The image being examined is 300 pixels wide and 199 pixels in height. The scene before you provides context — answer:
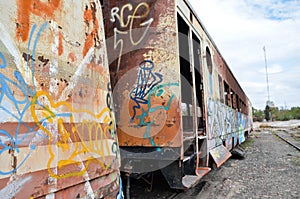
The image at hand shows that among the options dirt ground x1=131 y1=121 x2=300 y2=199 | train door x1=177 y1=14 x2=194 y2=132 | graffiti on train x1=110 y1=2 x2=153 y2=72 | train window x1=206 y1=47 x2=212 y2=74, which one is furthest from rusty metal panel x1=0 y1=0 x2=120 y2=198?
train window x1=206 y1=47 x2=212 y2=74

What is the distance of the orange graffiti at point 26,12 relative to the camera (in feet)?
4.68

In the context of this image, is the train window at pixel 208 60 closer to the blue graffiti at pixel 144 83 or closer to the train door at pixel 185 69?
the train door at pixel 185 69

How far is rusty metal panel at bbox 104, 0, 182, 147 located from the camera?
3.41 meters

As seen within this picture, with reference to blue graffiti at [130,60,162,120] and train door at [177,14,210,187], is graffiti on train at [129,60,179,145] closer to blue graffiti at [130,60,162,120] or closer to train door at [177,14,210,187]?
blue graffiti at [130,60,162,120]

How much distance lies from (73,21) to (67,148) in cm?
88

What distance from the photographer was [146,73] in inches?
139

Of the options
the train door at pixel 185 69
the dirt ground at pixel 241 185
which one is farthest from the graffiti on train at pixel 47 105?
the dirt ground at pixel 241 185

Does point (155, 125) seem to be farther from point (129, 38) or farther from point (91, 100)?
point (91, 100)

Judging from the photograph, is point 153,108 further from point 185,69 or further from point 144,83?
point 185,69

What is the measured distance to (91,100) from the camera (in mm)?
1920

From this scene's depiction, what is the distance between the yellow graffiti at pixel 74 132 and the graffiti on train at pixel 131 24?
179cm

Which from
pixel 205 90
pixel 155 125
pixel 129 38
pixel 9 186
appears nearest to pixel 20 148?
pixel 9 186

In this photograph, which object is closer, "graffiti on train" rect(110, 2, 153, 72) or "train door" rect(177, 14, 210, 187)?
"graffiti on train" rect(110, 2, 153, 72)

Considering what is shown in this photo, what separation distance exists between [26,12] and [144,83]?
85.2 inches
